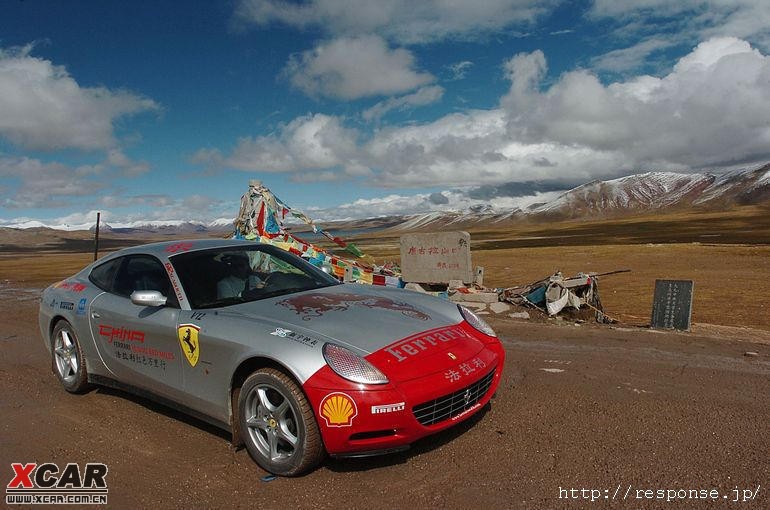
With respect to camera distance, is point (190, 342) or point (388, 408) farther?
point (190, 342)

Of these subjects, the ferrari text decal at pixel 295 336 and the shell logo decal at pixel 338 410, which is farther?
the ferrari text decal at pixel 295 336

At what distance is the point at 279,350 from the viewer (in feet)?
11.0

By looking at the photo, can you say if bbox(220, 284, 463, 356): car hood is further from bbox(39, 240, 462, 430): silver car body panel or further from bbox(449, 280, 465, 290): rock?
bbox(449, 280, 465, 290): rock

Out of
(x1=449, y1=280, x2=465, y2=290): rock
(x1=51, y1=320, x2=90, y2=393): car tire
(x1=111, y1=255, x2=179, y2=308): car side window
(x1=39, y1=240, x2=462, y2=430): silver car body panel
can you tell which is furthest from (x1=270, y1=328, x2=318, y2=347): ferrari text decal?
(x1=449, y1=280, x2=465, y2=290): rock

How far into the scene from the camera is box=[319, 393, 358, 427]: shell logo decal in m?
3.13

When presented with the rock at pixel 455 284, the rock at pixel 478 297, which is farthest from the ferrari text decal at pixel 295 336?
the rock at pixel 455 284

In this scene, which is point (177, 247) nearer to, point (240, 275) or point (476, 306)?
point (240, 275)

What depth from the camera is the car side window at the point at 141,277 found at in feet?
14.3

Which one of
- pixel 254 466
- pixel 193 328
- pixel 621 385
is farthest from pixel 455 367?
pixel 621 385

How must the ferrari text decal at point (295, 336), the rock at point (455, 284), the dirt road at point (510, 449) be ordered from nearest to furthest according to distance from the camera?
the dirt road at point (510, 449) → the ferrari text decal at point (295, 336) → the rock at point (455, 284)

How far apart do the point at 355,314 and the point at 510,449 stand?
4.84ft

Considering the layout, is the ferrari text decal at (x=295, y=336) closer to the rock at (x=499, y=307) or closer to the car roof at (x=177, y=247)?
the car roof at (x=177, y=247)

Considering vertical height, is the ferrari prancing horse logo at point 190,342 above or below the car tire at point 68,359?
above

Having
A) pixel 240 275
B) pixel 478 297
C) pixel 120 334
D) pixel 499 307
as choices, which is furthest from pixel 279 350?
pixel 478 297
